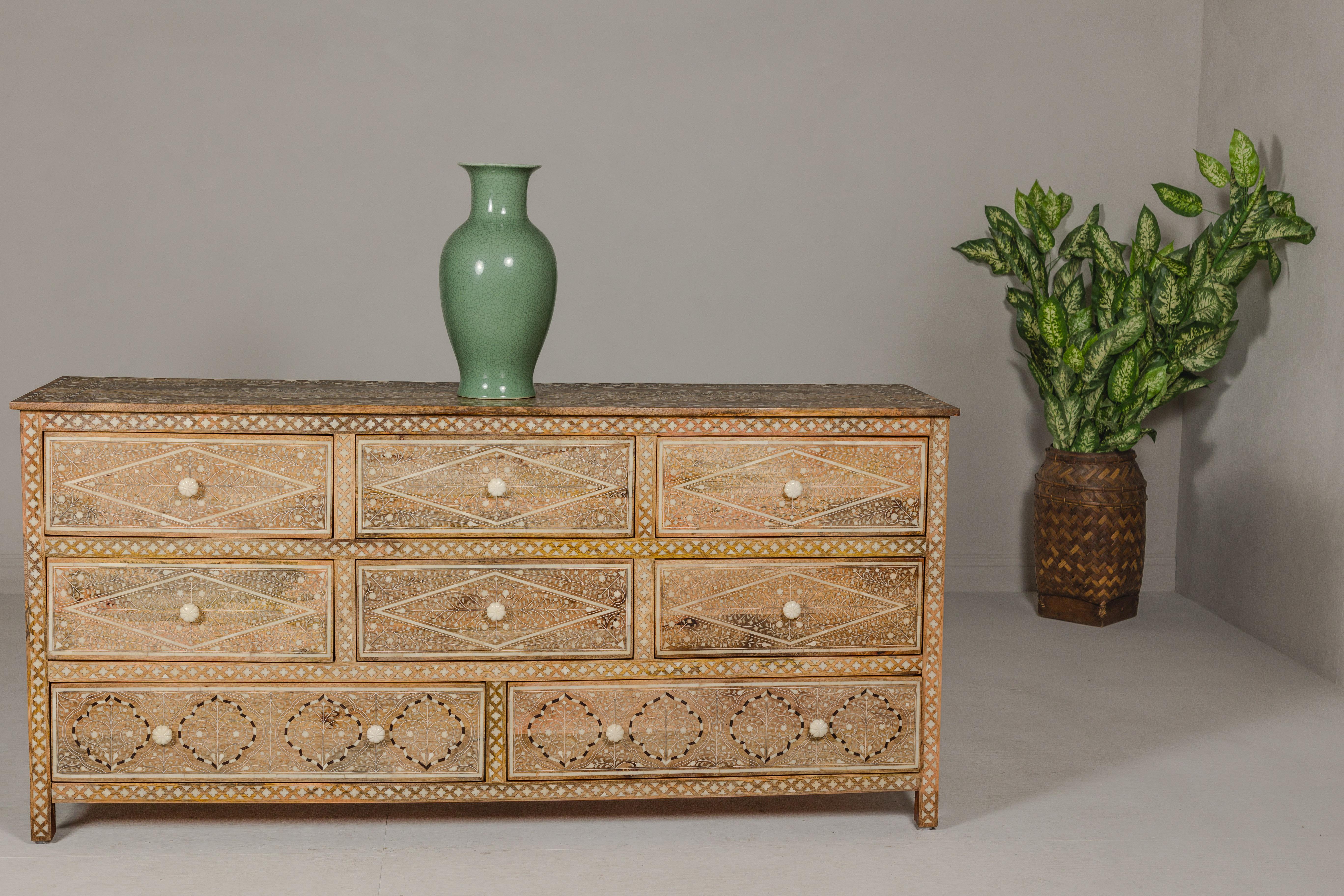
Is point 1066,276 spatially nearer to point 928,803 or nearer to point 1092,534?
point 1092,534

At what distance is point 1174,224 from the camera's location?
439cm

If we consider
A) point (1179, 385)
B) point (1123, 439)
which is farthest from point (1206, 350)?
point (1123, 439)

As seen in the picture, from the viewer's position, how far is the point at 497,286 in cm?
234

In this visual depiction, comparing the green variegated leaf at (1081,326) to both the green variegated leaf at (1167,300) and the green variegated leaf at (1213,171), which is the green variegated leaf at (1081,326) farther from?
the green variegated leaf at (1213,171)

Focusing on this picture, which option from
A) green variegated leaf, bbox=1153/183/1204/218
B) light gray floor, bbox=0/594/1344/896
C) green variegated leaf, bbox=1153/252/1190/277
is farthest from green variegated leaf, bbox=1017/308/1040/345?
light gray floor, bbox=0/594/1344/896

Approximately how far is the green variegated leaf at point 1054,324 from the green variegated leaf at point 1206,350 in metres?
0.39

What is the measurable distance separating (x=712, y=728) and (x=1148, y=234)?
2547 millimetres

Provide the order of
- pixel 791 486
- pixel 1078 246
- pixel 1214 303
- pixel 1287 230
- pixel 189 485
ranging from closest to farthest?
pixel 189 485
pixel 791 486
pixel 1287 230
pixel 1214 303
pixel 1078 246

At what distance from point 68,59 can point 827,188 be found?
8.68 feet

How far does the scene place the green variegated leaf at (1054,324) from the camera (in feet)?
12.8

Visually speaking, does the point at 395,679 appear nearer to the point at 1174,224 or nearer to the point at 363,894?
the point at 363,894

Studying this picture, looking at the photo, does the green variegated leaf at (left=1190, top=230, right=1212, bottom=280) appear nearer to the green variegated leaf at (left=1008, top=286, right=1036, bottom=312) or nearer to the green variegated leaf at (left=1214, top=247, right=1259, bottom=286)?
the green variegated leaf at (left=1214, top=247, right=1259, bottom=286)

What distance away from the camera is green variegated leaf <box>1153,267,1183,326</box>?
3.81m

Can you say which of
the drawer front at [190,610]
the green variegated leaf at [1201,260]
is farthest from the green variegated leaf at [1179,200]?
the drawer front at [190,610]
